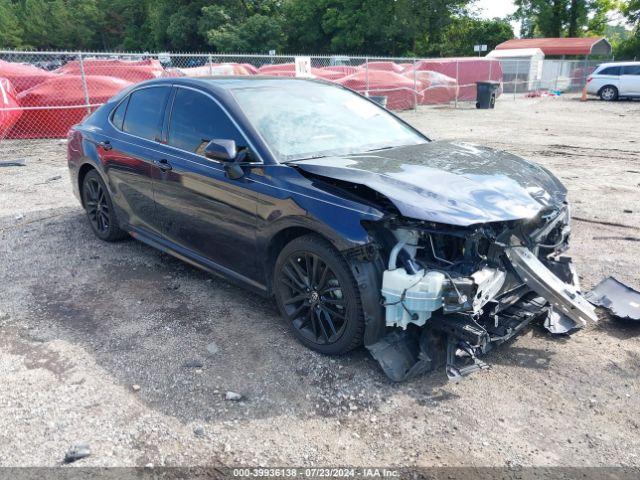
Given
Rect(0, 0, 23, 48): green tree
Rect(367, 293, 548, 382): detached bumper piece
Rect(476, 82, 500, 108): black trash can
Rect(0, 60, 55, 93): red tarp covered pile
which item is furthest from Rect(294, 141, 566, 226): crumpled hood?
Rect(0, 0, 23, 48): green tree

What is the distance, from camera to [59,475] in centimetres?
260

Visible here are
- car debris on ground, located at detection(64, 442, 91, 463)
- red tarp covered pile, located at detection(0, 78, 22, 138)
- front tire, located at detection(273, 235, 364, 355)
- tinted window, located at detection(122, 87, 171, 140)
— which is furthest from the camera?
red tarp covered pile, located at detection(0, 78, 22, 138)

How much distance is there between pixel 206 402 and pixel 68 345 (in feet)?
4.18

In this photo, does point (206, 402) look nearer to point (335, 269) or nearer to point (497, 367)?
point (335, 269)

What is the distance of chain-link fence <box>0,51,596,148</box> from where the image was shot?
1256 cm

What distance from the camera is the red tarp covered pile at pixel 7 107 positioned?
1185 cm

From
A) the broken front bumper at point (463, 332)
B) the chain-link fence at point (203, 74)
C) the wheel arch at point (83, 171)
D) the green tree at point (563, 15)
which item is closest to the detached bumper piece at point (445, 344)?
the broken front bumper at point (463, 332)

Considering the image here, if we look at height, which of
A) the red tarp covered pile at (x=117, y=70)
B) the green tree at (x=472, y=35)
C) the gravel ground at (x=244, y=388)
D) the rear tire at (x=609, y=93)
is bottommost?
the rear tire at (x=609, y=93)

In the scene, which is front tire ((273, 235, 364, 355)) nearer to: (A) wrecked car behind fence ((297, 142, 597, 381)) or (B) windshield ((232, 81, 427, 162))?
(A) wrecked car behind fence ((297, 142, 597, 381))

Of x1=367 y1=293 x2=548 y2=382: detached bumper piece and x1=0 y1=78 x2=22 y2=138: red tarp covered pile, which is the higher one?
x1=0 y1=78 x2=22 y2=138: red tarp covered pile

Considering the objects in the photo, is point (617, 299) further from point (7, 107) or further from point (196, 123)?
point (7, 107)

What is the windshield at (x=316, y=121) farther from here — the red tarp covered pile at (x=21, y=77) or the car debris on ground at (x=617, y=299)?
the red tarp covered pile at (x=21, y=77)

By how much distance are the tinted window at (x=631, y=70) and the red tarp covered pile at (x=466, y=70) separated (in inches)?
233

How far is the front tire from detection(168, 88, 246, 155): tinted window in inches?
36.8
